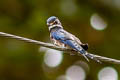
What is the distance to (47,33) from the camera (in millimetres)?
13695

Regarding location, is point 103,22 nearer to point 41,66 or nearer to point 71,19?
point 71,19

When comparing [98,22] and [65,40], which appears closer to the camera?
[65,40]

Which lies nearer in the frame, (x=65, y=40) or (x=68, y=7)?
(x=65, y=40)

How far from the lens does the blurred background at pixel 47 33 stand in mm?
13625

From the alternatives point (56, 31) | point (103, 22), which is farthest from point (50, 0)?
point (56, 31)

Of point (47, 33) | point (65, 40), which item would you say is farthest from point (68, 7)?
point (65, 40)

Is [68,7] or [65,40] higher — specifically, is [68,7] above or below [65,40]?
above

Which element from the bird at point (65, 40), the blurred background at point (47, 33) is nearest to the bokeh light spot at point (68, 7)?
the blurred background at point (47, 33)

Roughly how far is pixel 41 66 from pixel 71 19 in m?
1.38

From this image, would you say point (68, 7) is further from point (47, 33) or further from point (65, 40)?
point (65, 40)

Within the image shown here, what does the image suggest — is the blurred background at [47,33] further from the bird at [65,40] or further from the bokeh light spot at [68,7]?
the bird at [65,40]

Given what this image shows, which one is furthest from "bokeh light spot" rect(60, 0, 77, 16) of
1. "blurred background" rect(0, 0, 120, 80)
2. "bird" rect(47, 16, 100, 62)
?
"bird" rect(47, 16, 100, 62)

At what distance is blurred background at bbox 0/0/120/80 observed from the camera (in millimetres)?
13625

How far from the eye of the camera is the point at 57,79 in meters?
14.0
